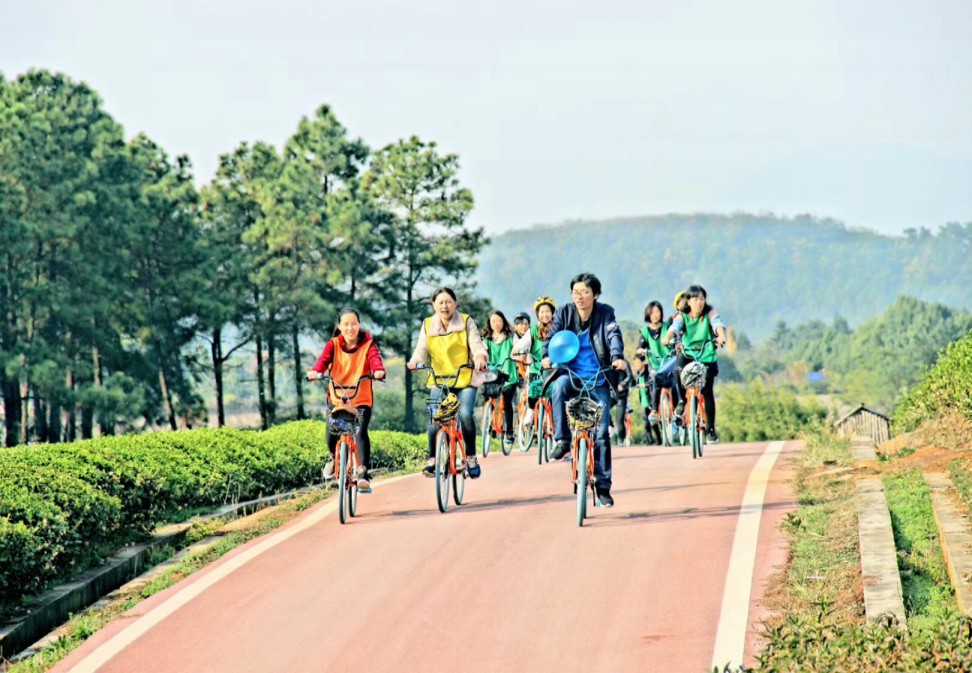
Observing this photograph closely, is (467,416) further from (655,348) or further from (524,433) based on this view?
(524,433)

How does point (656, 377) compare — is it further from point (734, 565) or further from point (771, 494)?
point (734, 565)

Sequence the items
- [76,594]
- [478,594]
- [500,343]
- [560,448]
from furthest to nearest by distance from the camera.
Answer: [500,343] → [560,448] → [76,594] → [478,594]

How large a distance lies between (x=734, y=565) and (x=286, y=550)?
138 inches

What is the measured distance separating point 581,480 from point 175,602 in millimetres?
3330

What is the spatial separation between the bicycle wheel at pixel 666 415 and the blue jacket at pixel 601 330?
24.6ft

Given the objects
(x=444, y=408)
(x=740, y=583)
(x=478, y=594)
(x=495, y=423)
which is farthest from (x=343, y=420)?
(x=495, y=423)

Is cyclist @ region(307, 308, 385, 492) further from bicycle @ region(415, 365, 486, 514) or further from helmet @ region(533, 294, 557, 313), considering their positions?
helmet @ region(533, 294, 557, 313)

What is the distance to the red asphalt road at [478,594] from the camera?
736cm

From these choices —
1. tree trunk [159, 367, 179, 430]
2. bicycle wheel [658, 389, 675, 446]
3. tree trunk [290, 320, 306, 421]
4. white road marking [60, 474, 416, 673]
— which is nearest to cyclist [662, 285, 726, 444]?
bicycle wheel [658, 389, 675, 446]

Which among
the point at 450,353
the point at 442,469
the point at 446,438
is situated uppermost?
the point at 450,353

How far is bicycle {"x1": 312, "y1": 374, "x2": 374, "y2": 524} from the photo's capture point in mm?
11812

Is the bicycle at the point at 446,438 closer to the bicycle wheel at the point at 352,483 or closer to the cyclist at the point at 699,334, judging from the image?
the bicycle wheel at the point at 352,483

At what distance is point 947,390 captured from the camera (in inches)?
601

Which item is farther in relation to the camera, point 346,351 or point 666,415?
point 666,415
